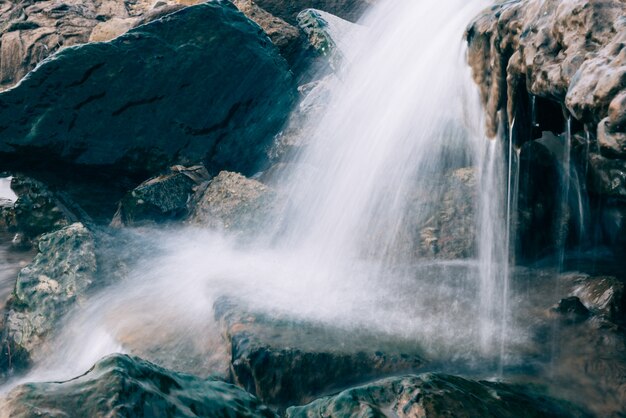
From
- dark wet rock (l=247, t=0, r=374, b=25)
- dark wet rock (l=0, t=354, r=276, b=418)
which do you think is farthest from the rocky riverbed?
dark wet rock (l=247, t=0, r=374, b=25)

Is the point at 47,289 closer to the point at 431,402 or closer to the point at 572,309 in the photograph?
the point at 431,402

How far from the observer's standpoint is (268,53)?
9766 mm

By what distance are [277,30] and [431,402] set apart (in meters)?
9.06

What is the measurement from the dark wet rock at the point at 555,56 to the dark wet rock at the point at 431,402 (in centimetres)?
188

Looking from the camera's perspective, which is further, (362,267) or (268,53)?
(268,53)

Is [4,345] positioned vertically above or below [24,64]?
below

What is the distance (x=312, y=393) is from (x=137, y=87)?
6.15 meters

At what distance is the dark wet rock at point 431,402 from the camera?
3.64 m

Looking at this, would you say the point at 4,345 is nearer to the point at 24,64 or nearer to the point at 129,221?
the point at 129,221

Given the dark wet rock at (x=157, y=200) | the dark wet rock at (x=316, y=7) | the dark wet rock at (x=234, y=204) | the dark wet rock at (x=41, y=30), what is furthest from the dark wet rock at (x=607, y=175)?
the dark wet rock at (x=316, y=7)

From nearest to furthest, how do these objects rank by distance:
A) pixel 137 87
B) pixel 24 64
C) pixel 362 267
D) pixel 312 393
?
pixel 312 393, pixel 362 267, pixel 137 87, pixel 24 64

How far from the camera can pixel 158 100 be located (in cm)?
920

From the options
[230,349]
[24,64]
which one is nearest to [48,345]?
[230,349]

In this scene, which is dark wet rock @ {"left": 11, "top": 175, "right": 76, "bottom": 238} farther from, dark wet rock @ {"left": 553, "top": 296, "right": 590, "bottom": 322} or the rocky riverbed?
dark wet rock @ {"left": 553, "top": 296, "right": 590, "bottom": 322}
